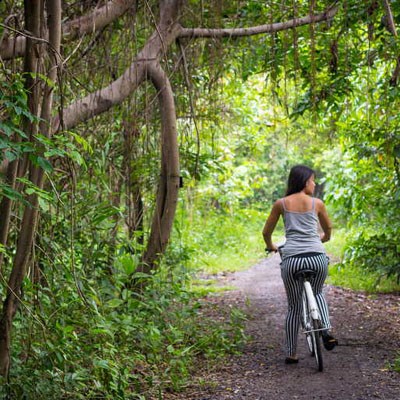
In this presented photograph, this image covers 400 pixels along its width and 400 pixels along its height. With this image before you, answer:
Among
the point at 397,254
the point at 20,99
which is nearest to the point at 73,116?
the point at 20,99

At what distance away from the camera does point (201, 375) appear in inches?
238

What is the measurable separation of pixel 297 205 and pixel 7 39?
262cm

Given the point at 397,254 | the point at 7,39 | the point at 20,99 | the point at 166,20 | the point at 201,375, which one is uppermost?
the point at 166,20

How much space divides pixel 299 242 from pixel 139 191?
1.93 metres

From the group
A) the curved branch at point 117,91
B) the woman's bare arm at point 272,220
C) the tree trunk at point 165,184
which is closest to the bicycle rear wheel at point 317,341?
the woman's bare arm at point 272,220

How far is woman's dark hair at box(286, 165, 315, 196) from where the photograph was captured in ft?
20.2

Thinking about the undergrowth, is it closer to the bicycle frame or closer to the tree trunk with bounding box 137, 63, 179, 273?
the tree trunk with bounding box 137, 63, 179, 273

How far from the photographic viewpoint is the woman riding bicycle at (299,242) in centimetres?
602

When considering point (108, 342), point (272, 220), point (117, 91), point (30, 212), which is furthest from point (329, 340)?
point (30, 212)

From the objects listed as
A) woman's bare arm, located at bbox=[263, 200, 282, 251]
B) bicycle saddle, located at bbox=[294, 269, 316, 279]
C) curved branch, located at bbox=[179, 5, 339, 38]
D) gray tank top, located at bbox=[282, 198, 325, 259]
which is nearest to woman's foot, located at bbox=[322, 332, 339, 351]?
bicycle saddle, located at bbox=[294, 269, 316, 279]

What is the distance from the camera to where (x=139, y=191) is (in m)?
7.33

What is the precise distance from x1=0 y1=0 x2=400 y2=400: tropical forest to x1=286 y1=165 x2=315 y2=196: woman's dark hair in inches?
15.7

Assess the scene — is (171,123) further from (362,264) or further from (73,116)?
(362,264)

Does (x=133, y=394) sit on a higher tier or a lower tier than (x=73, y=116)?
lower
